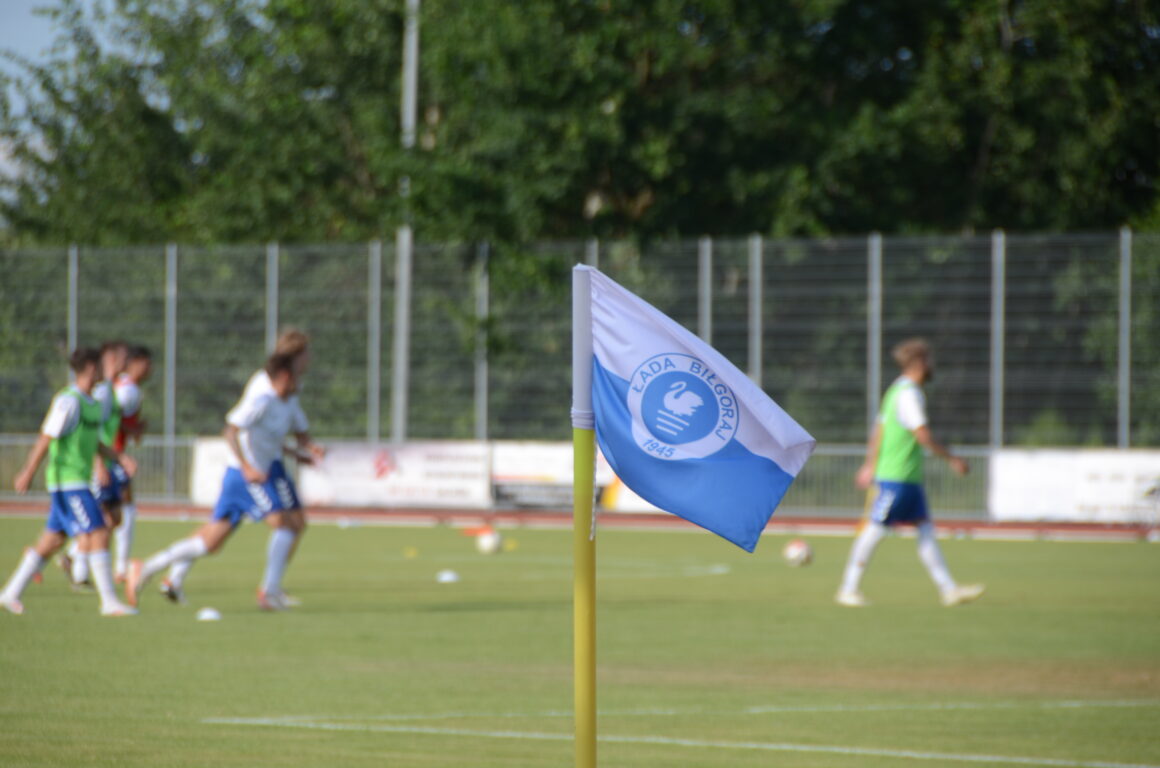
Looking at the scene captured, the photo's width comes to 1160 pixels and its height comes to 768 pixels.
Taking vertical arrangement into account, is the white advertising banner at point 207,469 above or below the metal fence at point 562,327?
below

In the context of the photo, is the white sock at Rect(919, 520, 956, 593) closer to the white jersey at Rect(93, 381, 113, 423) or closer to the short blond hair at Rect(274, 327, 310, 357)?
the short blond hair at Rect(274, 327, 310, 357)

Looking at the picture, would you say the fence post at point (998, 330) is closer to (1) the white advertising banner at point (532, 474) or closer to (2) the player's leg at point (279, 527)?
(1) the white advertising banner at point (532, 474)

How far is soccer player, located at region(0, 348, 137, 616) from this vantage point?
45.0ft

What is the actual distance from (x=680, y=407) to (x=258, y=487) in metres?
9.08

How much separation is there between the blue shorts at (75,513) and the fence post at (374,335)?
1780 cm

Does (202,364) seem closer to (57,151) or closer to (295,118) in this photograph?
(295,118)

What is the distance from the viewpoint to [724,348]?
29.7 m

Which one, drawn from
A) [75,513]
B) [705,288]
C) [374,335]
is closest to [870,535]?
[75,513]

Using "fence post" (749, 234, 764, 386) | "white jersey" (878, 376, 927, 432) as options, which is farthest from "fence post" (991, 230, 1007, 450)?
"white jersey" (878, 376, 927, 432)

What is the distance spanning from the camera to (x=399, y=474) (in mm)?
28953

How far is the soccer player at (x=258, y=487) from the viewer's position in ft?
46.6

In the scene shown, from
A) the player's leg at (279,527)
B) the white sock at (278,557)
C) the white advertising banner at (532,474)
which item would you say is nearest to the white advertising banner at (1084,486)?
the white advertising banner at (532,474)

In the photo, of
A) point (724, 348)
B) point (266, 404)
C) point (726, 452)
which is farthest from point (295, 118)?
point (726, 452)

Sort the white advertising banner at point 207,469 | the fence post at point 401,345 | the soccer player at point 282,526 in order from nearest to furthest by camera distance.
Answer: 1. the soccer player at point 282,526
2. the white advertising banner at point 207,469
3. the fence post at point 401,345
